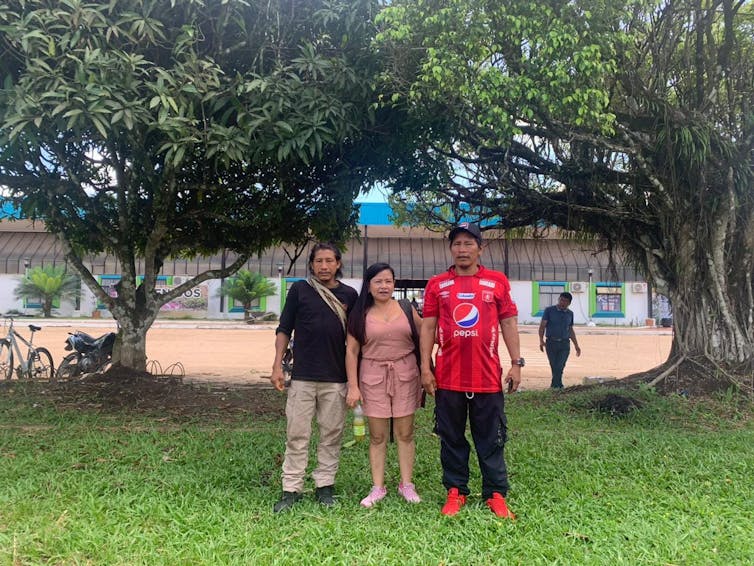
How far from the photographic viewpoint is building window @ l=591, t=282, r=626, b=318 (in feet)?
117

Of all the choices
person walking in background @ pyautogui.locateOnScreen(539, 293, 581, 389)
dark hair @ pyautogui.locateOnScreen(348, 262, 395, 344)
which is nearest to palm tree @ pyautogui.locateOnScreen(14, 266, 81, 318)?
person walking in background @ pyautogui.locateOnScreen(539, 293, 581, 389)

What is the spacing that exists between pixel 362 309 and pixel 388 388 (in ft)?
1.64

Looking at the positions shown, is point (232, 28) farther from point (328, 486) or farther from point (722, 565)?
point (722, 565)

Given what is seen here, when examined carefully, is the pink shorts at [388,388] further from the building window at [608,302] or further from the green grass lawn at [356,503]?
the building window at [608,302]

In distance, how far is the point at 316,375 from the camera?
146 inches

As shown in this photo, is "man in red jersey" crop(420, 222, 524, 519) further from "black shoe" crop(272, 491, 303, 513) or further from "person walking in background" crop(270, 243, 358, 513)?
"black shoe" crop(272, 491, 303, 513)

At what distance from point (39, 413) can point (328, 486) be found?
4.38 metres

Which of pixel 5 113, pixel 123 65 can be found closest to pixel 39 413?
pixel 5 113

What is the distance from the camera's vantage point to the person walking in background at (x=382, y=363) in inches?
144

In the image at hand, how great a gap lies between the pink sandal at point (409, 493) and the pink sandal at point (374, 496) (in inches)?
4.4

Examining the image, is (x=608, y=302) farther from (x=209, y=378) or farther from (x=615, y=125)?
(x=615, y=125)

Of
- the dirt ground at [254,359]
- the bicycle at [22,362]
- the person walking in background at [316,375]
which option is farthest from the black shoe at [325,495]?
the bicycle at [22,362]

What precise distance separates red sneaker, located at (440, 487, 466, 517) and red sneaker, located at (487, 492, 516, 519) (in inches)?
6.6

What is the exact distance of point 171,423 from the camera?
6.32m
